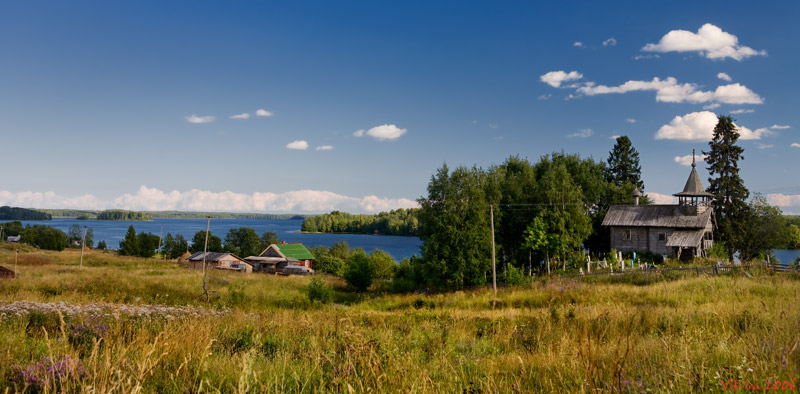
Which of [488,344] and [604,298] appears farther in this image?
[604,298]

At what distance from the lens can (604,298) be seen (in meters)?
18.2

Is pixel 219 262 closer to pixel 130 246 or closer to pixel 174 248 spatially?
pixel 174 248

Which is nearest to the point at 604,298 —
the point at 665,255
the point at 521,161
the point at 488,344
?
the point at 488,344

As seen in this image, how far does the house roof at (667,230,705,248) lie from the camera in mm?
35469

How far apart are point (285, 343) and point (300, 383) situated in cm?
215

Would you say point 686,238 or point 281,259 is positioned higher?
point 686,238

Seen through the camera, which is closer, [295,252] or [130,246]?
[295,252]

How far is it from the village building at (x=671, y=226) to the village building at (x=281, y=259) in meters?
46.2

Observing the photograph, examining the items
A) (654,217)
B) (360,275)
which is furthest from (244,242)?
(654,217)

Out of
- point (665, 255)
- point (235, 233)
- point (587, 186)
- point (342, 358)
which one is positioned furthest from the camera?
point (235, 233)

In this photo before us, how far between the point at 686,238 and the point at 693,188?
5549 mm

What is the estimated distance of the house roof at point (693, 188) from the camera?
37.9m

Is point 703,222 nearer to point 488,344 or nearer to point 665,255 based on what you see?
point 665,255

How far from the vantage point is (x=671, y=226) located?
37938 millimetres
